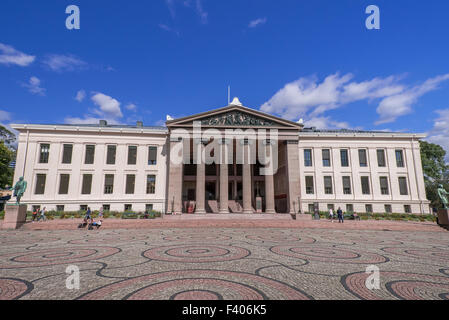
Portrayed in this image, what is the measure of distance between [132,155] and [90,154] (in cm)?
629

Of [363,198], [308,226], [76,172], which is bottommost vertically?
[308,226]

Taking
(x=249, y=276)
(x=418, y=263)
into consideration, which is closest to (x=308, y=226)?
(x=418, y=263)

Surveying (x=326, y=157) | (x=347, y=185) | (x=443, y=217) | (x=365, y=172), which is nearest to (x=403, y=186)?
(x=365, y=172)

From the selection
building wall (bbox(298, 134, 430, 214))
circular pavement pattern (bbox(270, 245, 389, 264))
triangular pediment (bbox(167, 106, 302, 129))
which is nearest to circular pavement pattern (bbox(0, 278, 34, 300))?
circular pavement pattern (bbox(270, 245, 389, 264))

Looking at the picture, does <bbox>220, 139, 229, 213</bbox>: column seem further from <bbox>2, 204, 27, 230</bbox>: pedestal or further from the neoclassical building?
<bbox>2, 204, 27, 230</bbox>: pedestal

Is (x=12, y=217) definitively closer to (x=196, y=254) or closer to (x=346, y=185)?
(x=196, y=254)

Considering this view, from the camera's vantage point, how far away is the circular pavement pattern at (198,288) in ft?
15.7

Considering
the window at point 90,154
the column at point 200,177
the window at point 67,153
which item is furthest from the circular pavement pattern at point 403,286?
the window at point 67,153

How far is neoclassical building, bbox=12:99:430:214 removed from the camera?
105ft

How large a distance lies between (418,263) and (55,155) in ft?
139

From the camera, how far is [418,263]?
815cm

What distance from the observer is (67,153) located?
35.0 metres

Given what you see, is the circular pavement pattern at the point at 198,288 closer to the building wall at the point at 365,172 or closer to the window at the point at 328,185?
the building wall at the point at 365,172
